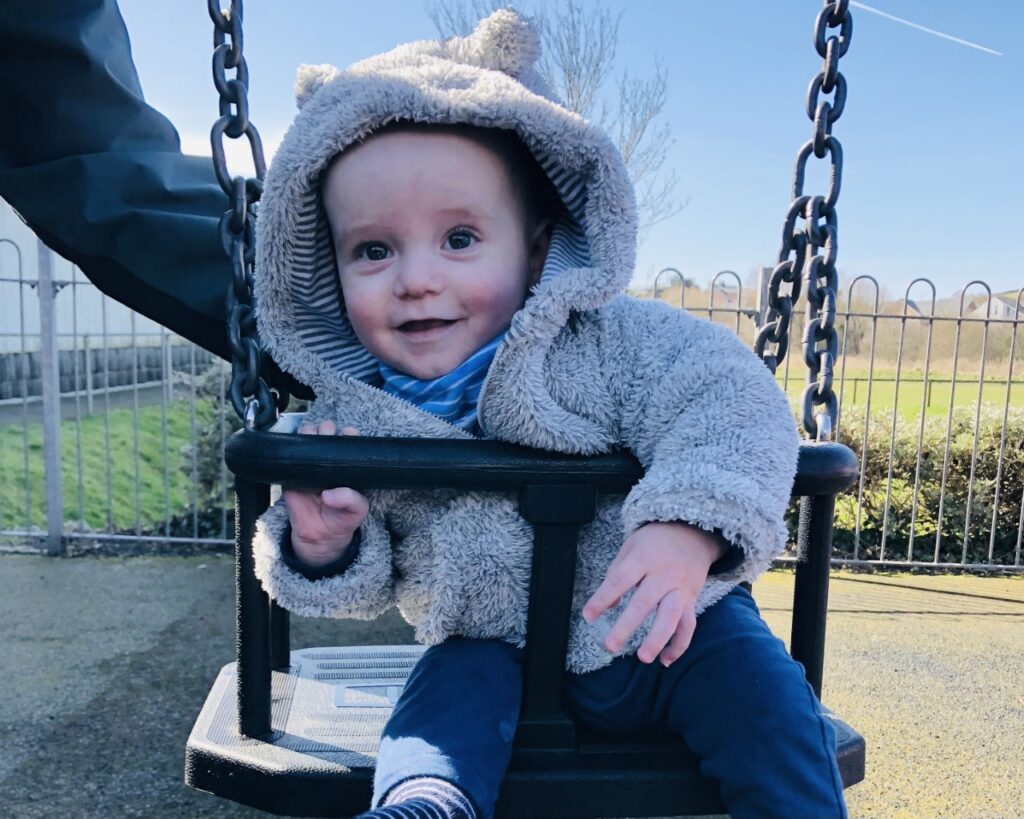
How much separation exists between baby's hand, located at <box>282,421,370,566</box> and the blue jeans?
0.20 meters

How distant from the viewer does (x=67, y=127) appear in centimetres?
167

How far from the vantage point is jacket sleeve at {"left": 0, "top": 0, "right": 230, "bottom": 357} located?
5.27 feet

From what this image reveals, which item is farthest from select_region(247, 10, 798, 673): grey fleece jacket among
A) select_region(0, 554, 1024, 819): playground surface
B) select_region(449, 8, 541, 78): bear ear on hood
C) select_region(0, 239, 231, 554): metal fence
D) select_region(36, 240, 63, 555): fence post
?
select_region(36, 240, 63, 555): fence post

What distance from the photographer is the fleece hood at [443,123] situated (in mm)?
1103

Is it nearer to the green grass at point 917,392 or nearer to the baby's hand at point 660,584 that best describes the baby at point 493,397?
the baby's hand at point 660,584

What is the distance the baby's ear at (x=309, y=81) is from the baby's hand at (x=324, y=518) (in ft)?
1.60

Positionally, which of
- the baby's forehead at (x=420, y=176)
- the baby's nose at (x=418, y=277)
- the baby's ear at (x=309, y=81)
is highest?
the baby's ear at (x=309, y=81)

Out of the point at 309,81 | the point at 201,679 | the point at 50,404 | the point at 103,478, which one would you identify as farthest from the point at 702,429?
the point at 103,478

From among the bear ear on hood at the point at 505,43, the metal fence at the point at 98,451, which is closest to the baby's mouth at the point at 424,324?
the bear ear on hood at the point at 505,43

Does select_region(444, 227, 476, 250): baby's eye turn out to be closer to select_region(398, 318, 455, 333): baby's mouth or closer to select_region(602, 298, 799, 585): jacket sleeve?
select_region(398, 318, 455, 333): baby's mouth

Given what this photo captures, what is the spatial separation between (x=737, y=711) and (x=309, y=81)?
3.42ft

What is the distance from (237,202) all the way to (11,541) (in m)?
4.40

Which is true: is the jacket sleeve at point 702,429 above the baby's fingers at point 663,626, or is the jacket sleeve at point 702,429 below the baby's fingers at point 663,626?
above

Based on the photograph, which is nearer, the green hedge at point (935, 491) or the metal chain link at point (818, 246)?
the metal chain link at point (818, 246)
